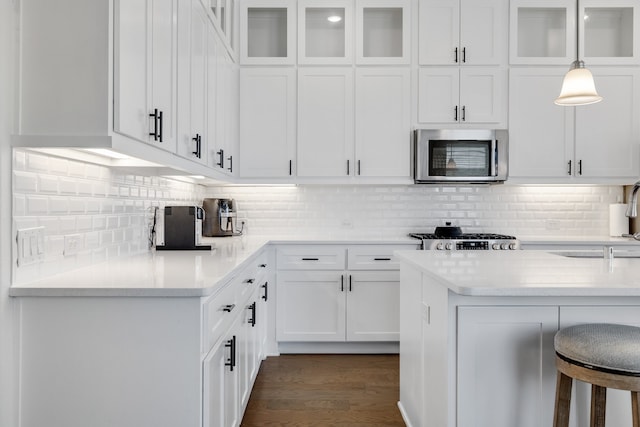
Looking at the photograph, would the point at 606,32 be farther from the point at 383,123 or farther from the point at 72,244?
the point at 72,244

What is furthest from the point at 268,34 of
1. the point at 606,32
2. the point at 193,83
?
the point at 606,32

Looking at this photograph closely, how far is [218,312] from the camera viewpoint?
5.20 ft

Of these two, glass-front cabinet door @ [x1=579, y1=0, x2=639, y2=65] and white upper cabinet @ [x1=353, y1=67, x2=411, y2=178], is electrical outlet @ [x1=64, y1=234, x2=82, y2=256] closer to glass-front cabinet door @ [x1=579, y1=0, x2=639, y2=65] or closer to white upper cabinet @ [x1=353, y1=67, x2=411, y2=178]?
white upper cabinet @ [x1=353, y1=67, x2=411, y2=178]

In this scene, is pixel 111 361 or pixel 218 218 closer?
pixel 111 361

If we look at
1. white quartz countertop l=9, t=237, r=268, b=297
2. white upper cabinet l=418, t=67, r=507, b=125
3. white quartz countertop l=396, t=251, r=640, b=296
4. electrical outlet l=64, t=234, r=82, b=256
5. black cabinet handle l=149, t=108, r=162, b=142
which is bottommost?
white quartz countertop l=9, t=237, r=268, b=297

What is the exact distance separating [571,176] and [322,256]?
7.21 feet

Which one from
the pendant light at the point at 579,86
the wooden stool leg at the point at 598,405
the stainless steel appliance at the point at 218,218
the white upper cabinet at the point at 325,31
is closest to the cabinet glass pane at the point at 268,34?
the white upper cabinet at the point at 325,31

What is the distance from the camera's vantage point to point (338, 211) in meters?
3.95

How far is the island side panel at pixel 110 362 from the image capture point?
1.35 metres

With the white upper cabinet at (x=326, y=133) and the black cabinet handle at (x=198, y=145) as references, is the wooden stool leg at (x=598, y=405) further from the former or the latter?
the white upper cabinet at (x=326, y=133)

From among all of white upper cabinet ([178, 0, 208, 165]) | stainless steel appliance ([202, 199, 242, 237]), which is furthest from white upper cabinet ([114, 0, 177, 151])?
stainless steel appliance ([202, 199, 242, 237])

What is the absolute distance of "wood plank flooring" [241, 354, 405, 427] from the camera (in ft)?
7.68

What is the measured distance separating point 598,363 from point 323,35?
3291 millimetres

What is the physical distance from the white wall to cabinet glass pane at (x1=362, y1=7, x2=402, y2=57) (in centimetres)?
294
